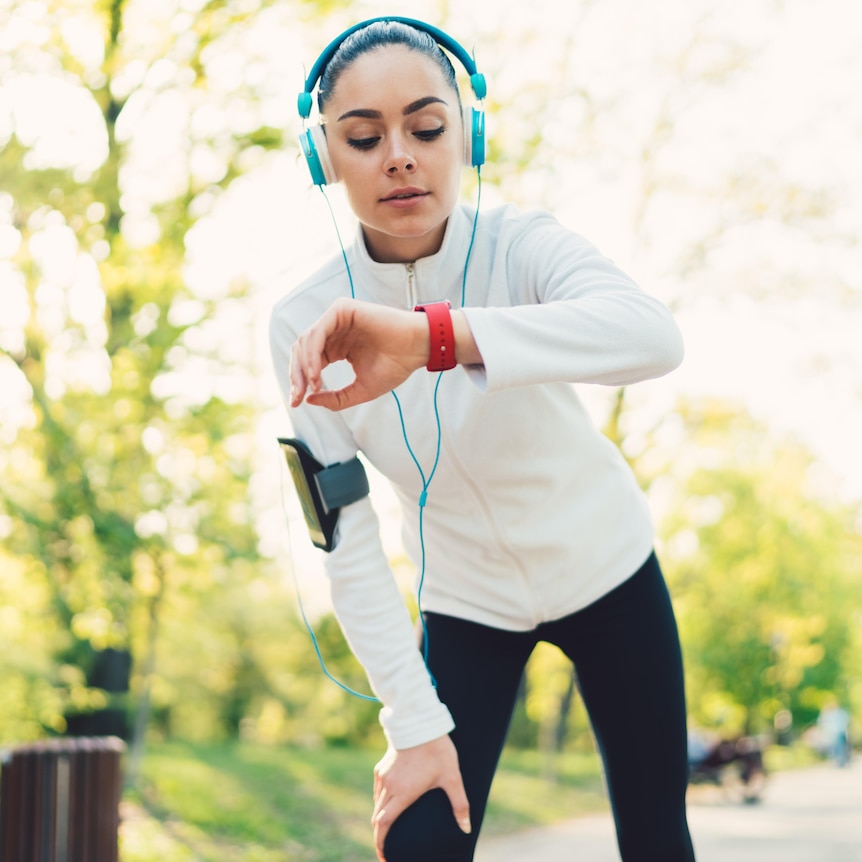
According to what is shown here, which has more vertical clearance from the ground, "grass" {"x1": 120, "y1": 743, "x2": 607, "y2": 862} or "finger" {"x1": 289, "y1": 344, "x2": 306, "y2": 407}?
"finger" {"x1": 289, "y1": 344, "x2": 306, "y2": 407}

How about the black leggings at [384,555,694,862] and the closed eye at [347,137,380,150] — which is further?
the black leggings at [384,555,694,862]

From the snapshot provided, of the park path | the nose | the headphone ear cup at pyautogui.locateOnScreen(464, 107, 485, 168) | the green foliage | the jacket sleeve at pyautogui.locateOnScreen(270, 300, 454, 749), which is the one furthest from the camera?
the green foliage

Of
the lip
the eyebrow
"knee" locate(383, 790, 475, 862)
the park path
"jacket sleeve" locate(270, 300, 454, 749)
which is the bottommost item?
the park path

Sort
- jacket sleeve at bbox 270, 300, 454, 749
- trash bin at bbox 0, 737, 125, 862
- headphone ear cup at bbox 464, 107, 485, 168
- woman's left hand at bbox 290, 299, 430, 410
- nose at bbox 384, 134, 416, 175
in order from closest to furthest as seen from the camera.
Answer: woman's left hand at bbox 290, 299, 430, 410, nose at bbox 384, 134, 416, 175, jacket sleeve at bbox 270, 300, 454, 749, headphone ear cup at bbox 464, 107, 485, 168, trash bin at bbox 0, 737, 125, 862

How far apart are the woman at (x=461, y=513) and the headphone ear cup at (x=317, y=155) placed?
0.03 feet

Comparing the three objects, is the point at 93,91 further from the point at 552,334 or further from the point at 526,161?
the point at 552,334

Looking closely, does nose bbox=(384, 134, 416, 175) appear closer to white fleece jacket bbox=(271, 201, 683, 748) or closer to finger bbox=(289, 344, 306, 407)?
white fleece jacket bbox=(271, 201, 683, 748)

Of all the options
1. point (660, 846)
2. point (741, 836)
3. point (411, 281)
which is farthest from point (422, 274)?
Answer: point (741, 836)

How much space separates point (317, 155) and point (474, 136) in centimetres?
32

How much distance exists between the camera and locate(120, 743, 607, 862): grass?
910 centimetres

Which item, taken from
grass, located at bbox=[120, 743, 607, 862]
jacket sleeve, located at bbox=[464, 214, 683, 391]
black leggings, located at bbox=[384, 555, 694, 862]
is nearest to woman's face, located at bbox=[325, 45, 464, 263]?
jacket sleeve, located at bbox=[464, 214, 683, 391]

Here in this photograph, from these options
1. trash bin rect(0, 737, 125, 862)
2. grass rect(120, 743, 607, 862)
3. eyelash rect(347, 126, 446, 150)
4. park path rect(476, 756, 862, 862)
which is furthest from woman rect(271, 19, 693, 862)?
park path rect(476, 756, 862, 862)

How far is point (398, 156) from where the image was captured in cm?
182

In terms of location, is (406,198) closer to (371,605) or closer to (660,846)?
(371,605)
